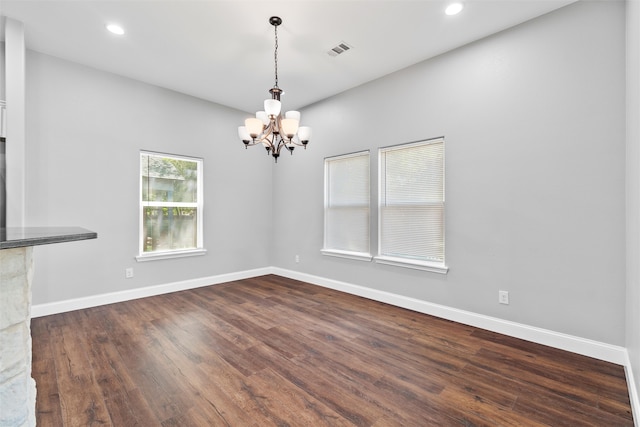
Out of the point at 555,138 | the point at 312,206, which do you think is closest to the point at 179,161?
the point at 312,206

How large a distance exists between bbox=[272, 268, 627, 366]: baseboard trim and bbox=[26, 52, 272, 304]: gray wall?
2.60m

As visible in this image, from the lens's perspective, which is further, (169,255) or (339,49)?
(169,255)

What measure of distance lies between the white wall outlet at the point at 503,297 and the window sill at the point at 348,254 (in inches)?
59.6

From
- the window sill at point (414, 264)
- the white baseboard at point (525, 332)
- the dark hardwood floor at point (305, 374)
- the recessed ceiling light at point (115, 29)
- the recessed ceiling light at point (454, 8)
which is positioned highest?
the recessed ceiling light at point (115, 29)

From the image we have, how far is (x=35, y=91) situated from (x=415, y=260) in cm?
471

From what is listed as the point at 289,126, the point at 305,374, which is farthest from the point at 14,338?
the point at 289,126

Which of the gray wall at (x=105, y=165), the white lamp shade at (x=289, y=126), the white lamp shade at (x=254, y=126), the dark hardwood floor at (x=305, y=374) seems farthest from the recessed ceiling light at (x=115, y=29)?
the dark hardwood floor at (x=305, y=374)

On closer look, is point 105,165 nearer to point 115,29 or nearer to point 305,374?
point 115,29

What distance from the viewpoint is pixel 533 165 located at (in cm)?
257

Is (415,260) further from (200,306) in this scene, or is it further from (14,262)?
(14,262)

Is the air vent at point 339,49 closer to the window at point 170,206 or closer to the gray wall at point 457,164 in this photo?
the gray wall at point 457,164

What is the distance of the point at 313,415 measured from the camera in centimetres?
164

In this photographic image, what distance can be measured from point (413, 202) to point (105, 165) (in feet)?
12.8

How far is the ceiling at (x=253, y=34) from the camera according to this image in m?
2.47
